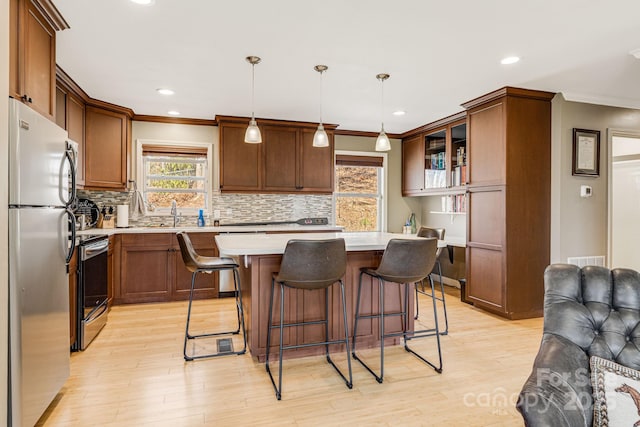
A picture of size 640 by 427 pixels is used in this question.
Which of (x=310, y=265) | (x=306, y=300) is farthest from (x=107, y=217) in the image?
(x=310, y=265)

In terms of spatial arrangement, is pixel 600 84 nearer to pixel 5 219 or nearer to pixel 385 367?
pixel 385 367

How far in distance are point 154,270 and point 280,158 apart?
217 centimetres

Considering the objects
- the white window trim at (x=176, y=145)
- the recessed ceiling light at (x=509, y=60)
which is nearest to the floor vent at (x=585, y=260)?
the recessed ceiling light at (x=509, y=60)

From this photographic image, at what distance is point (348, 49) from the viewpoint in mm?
2840

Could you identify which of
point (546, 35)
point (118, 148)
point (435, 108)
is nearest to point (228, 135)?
point (118, 148)

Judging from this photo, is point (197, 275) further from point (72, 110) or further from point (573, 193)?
point (573, 193)

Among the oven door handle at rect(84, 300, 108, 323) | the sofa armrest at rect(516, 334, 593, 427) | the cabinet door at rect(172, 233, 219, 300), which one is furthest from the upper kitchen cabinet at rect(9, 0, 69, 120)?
the sofa armrest at rect(516, 334, 593, 427)

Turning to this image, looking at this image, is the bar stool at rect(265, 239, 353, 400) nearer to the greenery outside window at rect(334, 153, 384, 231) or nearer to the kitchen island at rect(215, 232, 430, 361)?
the kitchen island at rect(215, 232, 430, 361)

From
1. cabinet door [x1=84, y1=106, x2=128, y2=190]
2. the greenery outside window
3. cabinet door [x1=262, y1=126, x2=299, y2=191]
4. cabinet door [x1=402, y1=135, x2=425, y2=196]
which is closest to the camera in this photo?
cabinet door [x1=84, y1=106, x2=128, y2=190]

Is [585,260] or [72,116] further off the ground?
[72,116]

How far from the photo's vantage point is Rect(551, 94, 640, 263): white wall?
12.7 ft

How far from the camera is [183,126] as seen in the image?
5.01 m

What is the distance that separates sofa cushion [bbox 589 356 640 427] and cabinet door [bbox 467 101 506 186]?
2742mm

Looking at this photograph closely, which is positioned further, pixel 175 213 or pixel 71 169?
pixel 175 213
